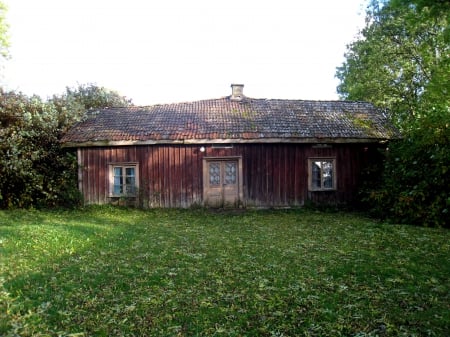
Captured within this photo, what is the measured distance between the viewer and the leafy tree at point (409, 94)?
10688 mm

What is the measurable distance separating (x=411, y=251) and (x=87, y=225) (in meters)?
7.79

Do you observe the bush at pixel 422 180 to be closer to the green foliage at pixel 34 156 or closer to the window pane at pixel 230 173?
the window pane at pixel 230 173

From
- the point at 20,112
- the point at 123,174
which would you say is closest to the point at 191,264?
the point at 123,174

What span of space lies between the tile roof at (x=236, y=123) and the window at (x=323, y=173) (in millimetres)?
988

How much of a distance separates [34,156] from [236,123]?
7591 millimetres

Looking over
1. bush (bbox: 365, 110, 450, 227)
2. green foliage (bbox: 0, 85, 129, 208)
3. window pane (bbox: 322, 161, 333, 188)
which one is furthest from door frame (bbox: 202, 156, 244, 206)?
green foliage (bbox: 0, 85, 129, 208)

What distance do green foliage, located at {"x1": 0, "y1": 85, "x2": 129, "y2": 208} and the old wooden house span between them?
0.67 m

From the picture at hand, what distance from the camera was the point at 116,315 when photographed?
4461mm

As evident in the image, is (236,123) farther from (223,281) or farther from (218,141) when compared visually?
(223,281)

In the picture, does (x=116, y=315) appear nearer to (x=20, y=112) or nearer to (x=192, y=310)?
(x=192, y=310)

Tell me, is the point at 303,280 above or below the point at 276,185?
below

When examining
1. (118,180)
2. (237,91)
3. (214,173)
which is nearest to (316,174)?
(214,173)

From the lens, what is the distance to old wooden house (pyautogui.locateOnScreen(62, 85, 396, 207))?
47.4 feet

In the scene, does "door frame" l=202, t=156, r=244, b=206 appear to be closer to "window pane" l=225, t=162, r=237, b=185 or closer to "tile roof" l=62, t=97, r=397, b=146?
"window pane" l=225, t=162, r=237, b=185
